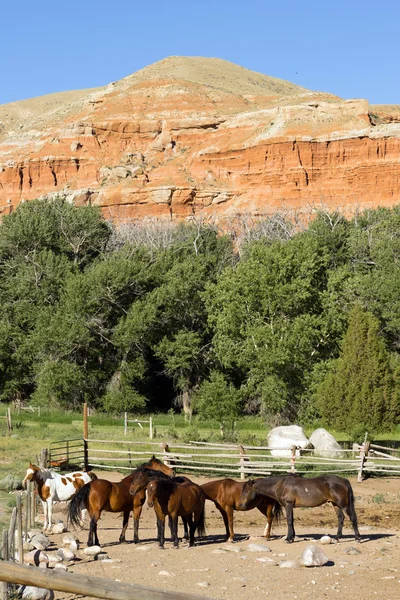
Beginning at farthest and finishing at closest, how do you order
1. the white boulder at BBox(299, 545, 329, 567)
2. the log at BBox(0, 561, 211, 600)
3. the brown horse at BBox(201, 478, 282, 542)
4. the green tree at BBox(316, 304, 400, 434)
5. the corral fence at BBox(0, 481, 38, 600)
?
the green tree at BBox(316, 304, 400, 434), the brown horse at BBox(201, 478, 282, 542), the white boulder at BBox(299, 545, 329, 567), the corral fence at BBox(0, 481, 38, 600), the log at BBox(0, 561, 211, 600)

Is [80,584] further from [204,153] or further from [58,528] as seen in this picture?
[204,153]

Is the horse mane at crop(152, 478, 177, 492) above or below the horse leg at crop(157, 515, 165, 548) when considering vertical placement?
above

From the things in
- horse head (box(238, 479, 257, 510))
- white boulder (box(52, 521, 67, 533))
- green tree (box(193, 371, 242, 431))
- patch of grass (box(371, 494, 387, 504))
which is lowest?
green tree (box(193, 371, 242, 431))

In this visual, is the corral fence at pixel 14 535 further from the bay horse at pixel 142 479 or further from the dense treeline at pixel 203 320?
the dense treeline at pixel 203 320

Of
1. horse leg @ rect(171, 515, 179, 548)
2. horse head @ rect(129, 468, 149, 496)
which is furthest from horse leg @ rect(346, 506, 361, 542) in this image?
horse head @ rect(129, 468, 149, 496)

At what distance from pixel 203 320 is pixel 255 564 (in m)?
36.8

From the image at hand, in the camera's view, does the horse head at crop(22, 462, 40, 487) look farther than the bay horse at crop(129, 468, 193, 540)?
Yes

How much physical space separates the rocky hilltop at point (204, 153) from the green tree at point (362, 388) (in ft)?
258

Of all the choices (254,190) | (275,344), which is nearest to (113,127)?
(254,190)

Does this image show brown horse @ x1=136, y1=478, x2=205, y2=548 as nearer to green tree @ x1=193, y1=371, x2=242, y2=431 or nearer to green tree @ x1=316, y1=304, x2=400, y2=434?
green tree @ x1=316, y1=304, x2=400, y2=434

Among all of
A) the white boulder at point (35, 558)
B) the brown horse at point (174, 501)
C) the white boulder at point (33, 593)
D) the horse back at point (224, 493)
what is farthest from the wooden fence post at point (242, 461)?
the white boulder at point (33, 593)

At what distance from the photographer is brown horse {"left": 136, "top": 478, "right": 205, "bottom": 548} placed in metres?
14.3

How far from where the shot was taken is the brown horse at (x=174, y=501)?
1426cm

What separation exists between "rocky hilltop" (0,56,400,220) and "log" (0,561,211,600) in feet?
345
